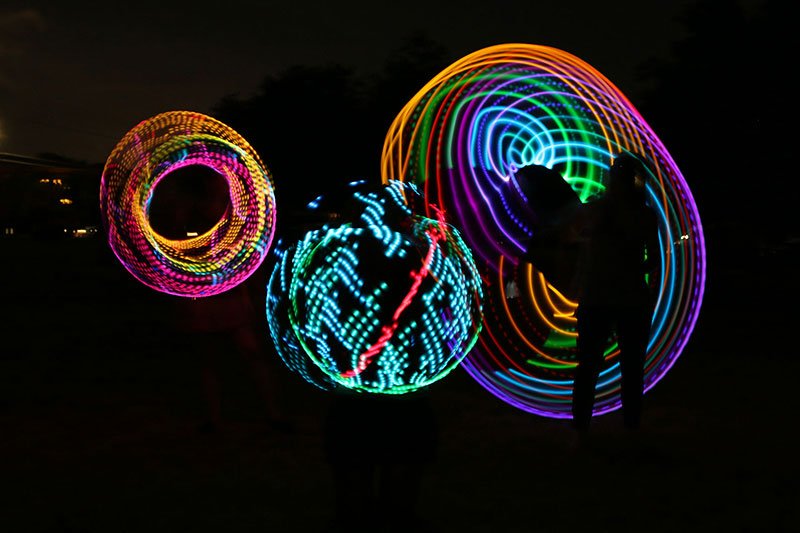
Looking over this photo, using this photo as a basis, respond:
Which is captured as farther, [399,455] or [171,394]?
[171,394]

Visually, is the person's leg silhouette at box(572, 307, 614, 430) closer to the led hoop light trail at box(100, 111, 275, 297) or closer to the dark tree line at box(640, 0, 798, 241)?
the led hoop light trail at box(100, 111, 275, 297)

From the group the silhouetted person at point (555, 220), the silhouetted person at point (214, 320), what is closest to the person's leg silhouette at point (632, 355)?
the silhouetted person at point (555, 220)

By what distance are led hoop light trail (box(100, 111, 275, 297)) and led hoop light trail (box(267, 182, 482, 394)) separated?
8.50 feet

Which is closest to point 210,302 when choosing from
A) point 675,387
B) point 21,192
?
point 675,387

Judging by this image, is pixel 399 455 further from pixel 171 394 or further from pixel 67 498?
pixel 171 394

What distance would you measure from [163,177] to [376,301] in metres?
4.49

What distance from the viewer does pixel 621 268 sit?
4.91 metres

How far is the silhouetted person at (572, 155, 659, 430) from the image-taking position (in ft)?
16.1

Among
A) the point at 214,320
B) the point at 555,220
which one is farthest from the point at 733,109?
the point at 214,320

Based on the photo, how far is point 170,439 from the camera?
5.38m

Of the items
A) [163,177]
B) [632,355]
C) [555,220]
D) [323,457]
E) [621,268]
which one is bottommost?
[323,457]

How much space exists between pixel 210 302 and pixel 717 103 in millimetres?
16180

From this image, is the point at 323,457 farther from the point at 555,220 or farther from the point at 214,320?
the point at 555,220

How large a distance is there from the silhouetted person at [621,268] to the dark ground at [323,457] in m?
0.68
